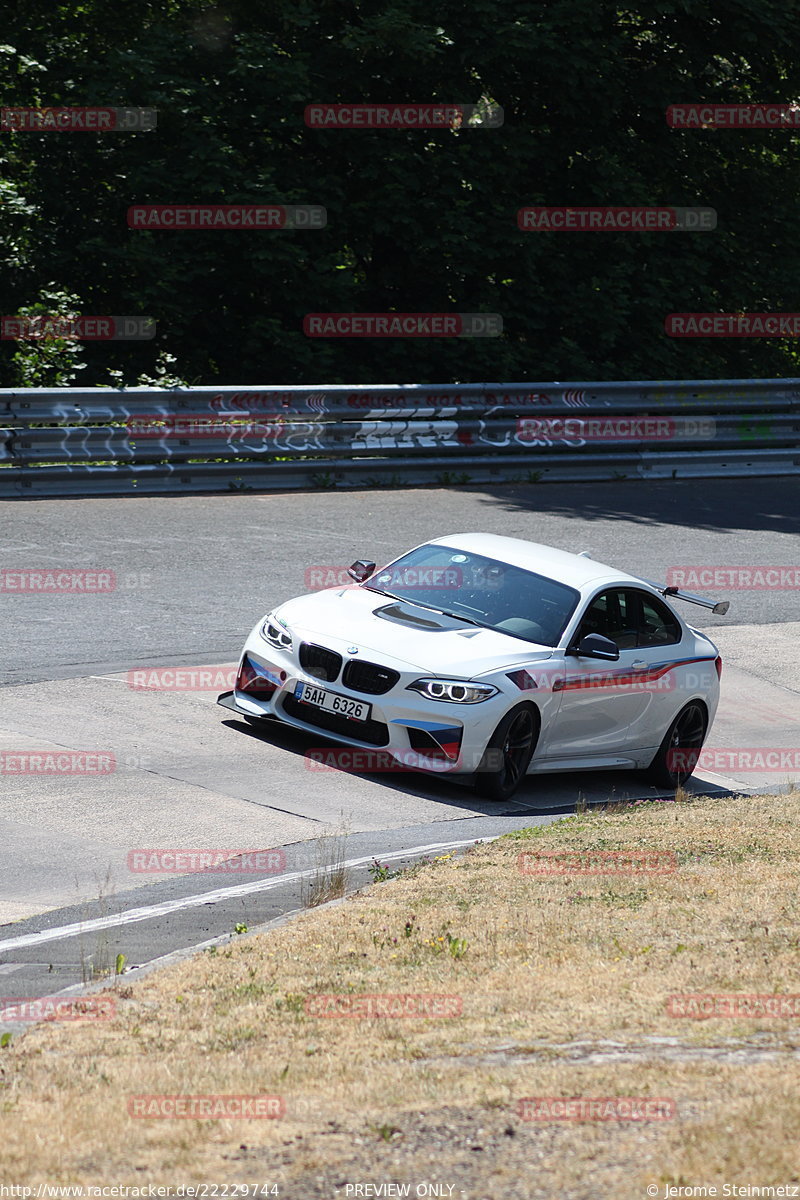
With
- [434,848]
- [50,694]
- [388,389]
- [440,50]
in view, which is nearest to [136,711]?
[50,694]

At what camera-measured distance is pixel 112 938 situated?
6.71 metres

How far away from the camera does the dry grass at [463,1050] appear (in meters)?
4.05

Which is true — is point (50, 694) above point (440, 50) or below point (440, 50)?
below

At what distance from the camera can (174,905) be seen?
289 inches

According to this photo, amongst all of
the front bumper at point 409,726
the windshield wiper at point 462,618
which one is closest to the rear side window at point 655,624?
the windshield wiper at point 462,618

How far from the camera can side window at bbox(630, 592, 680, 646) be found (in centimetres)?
1130

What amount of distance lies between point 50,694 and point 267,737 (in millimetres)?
1596

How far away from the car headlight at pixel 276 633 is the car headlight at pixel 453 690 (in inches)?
41.2

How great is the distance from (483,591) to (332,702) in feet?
5.16

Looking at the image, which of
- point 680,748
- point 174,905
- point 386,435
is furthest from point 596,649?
point 386,435

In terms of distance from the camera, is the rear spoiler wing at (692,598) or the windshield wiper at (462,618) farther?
the rear spoiler wing at (692,598)

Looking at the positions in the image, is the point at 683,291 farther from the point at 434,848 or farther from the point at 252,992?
the point at 252,992

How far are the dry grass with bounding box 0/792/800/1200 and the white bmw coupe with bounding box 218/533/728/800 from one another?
2012 millimetres

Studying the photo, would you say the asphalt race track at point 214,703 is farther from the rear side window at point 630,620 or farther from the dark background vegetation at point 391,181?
the dark background vegetation at point 391,181
